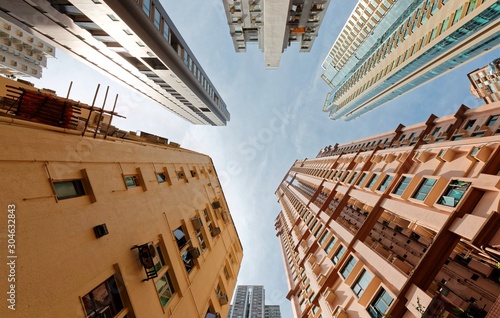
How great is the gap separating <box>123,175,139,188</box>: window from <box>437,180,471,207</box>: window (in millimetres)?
15892

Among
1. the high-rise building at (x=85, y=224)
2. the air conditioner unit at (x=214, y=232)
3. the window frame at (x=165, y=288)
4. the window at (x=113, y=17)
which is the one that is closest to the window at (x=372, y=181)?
the air conditioner unit at (x=214, y=232)

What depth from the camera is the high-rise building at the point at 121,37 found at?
21.5m

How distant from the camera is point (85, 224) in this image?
308 inches

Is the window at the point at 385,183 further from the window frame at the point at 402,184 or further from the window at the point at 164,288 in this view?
the window at the point at 164,288

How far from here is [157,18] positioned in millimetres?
27297

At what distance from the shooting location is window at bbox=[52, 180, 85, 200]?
745 cm

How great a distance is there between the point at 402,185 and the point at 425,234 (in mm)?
4055

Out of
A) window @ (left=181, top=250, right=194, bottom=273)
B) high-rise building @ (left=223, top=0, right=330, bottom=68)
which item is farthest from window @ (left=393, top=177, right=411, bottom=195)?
high-rise building @ (left=223, top=0, right=330, bottom=68)

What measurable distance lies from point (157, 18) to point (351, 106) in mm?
79633

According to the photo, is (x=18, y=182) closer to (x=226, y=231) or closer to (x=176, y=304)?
(x=176, y=304)

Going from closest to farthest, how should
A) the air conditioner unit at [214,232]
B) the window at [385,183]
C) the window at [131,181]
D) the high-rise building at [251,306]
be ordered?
the window at [131,181] < the air conditioner unit at [214,232] < the window at [385,183] < the high-rise building at [251,306]

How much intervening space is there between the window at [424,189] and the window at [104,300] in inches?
656

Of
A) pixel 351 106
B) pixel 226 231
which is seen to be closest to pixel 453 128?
pixel 226 231

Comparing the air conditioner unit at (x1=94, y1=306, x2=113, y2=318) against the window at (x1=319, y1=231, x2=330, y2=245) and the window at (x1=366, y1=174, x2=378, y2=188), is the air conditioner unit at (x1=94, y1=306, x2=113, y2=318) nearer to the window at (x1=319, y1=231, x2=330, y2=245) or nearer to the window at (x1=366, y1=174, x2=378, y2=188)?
the window at (x1=366, y1=174, x2=378, y2=188)
